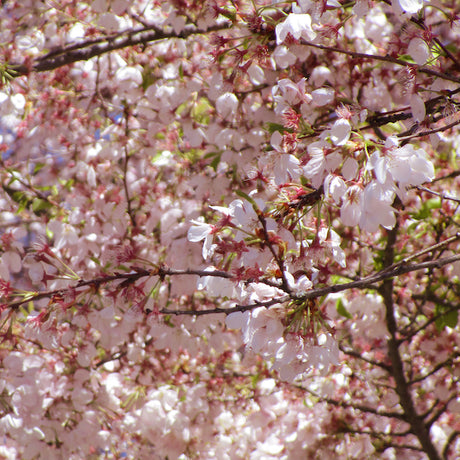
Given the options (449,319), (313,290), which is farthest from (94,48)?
(449,319)

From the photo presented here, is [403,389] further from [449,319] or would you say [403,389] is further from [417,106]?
[417,106]

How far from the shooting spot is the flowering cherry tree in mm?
1313

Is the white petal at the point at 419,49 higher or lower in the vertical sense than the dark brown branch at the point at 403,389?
higher

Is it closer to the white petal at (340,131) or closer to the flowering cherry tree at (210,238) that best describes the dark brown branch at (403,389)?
the flowering cherry tree at (210,238)

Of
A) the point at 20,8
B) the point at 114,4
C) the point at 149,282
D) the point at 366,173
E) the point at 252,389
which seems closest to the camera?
the point at 366,173

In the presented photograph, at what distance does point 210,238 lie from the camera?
4.25 ft

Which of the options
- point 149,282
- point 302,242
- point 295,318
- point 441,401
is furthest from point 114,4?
point 441,401

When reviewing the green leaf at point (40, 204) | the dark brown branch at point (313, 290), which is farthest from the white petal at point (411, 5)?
the green leaf at point (40, 204)

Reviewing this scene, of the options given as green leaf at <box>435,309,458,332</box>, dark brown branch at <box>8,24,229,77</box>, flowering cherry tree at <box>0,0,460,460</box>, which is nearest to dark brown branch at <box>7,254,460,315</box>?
flowering cherry tree at <box>0,0,460,460</box>

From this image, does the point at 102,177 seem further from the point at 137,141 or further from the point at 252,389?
the point at 252,389

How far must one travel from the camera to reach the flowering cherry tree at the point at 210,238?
1.31 m

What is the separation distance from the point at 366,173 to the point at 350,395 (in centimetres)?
201

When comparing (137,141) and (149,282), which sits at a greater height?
(137,141)

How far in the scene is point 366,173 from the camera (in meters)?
1.12
